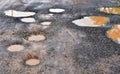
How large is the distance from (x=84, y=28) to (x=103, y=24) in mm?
510

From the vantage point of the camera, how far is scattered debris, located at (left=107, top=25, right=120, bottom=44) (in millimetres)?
5161

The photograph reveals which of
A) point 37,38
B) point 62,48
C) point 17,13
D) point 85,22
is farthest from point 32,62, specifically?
point 17,13

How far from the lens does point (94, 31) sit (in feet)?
18.3

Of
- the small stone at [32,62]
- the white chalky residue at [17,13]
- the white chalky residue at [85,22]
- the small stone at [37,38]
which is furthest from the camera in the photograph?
the white chalky residue at [17,13]

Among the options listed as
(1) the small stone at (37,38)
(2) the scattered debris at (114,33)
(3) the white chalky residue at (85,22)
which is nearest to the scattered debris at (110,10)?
(3) the white chalky residue at (85,22)

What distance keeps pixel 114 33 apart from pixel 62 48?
4.12 ft

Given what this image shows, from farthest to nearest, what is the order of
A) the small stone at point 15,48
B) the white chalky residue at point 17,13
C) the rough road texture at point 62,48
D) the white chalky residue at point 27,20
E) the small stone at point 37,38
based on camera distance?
the white chalky residue at point 17,13 < the white chalky residue at point 27,20 < the small stone at point 37,38 < the small stone at point 15,48 < the rough road texture at point 62,48

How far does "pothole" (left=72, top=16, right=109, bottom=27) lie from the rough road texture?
7.6 inches

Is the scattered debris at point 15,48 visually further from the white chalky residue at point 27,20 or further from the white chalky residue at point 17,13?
the white chalky residue at point 17,13

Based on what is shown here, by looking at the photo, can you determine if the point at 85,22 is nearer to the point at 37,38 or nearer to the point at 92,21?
the point at 92,21

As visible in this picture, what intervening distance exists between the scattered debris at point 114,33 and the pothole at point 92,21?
13.2 inches

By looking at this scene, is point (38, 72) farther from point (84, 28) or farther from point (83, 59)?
point (84, 28)

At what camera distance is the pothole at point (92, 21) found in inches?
233

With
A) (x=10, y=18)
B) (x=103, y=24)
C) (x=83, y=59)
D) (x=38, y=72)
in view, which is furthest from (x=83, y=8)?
(x=38, y=72)
